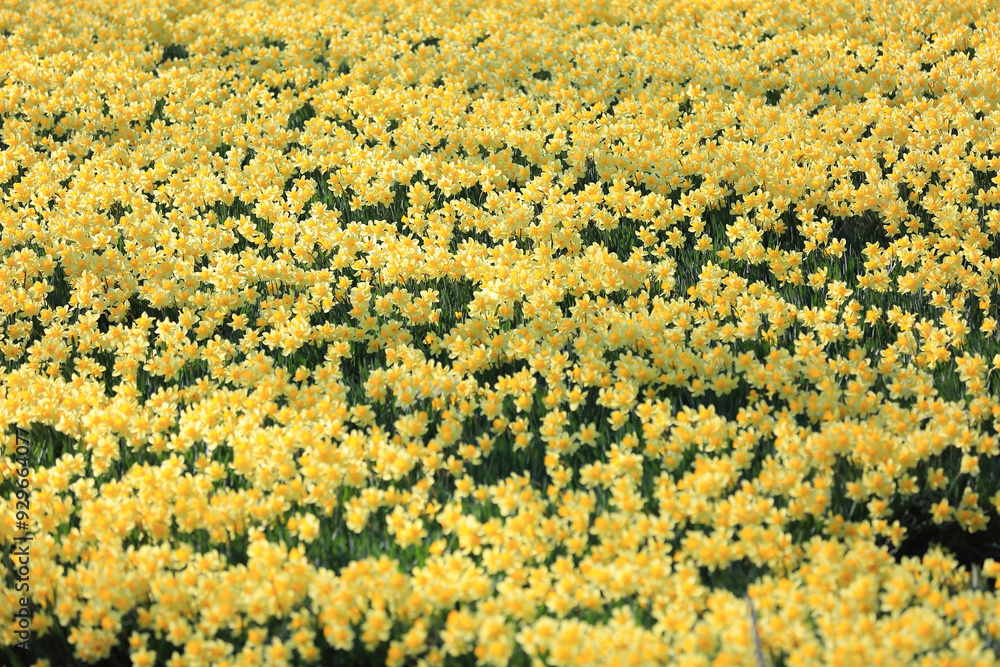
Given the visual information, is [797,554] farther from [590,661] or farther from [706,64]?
[706,64]

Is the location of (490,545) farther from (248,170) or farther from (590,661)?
(248,170)

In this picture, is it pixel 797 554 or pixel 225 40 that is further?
pixel 225 40

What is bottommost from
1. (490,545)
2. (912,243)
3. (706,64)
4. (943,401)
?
(490,545)

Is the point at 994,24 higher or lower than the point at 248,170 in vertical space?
higher

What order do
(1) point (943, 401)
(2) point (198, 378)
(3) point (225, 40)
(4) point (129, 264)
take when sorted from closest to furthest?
1. (1) point (943, 401)
2. (2) point (198, 378)
3. (4) point (129, 264)
4. (3) point (225, 40)

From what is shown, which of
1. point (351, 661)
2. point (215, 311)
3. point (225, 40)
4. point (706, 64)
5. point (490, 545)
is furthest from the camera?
point (225, 40)

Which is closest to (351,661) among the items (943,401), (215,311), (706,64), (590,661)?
(590,661)

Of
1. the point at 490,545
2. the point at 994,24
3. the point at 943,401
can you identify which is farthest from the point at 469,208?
the point at 994,24
